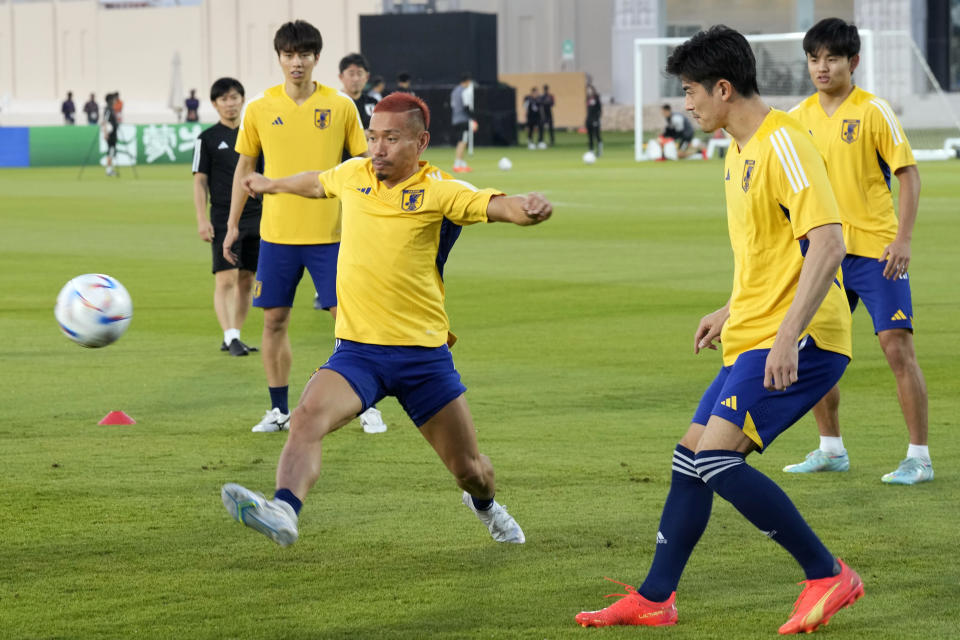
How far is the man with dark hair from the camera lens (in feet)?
29.2

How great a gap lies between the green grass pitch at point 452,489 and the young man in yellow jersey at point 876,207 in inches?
17.2

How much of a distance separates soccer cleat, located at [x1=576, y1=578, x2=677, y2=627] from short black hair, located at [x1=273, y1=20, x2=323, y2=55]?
181 inches

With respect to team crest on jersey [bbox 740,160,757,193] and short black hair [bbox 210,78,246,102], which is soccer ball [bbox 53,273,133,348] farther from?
team crest on jersey [bbox 740,160,757,193]

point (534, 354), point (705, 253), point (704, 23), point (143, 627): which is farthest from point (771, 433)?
point (704, 23)

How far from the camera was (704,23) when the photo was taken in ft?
217

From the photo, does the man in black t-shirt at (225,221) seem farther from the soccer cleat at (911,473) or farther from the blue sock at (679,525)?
the blue sock at (679,525)

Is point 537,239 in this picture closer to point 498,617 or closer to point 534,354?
point 534,354

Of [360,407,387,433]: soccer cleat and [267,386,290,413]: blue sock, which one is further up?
[267,386,290,413]: blue sock

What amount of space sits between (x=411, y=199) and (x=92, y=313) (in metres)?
2.69

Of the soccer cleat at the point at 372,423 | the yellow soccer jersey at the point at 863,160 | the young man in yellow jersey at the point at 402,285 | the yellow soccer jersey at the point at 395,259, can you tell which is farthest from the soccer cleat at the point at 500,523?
the soccer cleat at the point at 372,423

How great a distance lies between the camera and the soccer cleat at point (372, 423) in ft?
29.7

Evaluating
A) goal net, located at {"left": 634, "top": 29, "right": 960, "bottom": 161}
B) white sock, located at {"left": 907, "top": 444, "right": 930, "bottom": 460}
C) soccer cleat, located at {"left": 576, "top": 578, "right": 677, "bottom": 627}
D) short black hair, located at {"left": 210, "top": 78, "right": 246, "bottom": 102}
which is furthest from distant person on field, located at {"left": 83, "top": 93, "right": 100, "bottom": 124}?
soccer cleat, located at {"left": 576, "top": 578, "right": 677, "bottom": 627}

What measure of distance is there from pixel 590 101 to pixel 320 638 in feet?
145

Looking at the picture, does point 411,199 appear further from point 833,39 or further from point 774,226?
point 833,39
